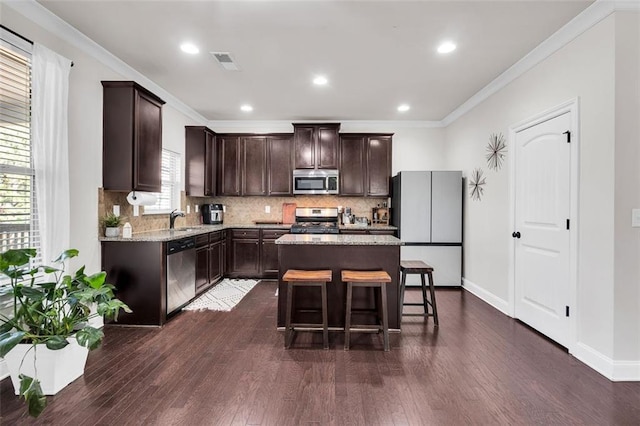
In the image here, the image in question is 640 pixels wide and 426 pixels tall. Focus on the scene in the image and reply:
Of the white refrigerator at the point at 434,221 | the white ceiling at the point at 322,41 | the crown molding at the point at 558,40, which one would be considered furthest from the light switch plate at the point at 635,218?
the white refrigerator at the point at 434,221

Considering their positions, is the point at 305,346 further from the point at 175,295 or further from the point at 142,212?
the point at 142,212

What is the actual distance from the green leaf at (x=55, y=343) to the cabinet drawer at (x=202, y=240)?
87.1 inches

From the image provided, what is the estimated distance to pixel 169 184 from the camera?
4.78 metres

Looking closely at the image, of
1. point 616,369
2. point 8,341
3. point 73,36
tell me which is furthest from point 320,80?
point 616,369

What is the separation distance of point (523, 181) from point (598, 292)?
1389 millimetres

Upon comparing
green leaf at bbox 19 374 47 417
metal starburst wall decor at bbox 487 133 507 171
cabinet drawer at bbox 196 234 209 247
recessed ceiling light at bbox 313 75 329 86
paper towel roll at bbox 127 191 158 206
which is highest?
recessed ceiling light at bbox 313 75 329 86

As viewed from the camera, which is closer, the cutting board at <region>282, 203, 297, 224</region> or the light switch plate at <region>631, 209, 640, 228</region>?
the light switch plate at <region>631, 209, 640, 228</region>

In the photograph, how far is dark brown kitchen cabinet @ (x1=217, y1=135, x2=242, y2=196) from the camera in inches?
225

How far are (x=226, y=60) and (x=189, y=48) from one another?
39cm

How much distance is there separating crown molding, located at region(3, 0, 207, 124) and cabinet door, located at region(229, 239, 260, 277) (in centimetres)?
267

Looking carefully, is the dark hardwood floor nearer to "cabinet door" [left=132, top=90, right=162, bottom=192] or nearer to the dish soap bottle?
the dish soap bottle

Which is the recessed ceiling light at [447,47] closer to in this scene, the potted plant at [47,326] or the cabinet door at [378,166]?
the cabinet door at [378,166]

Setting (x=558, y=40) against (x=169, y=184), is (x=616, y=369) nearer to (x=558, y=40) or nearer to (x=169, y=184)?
(x=558, y=40)

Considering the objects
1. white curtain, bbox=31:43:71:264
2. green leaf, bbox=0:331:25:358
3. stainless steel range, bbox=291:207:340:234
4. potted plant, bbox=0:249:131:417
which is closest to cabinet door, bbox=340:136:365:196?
stainless steel range, bbox=291:207:340:234
